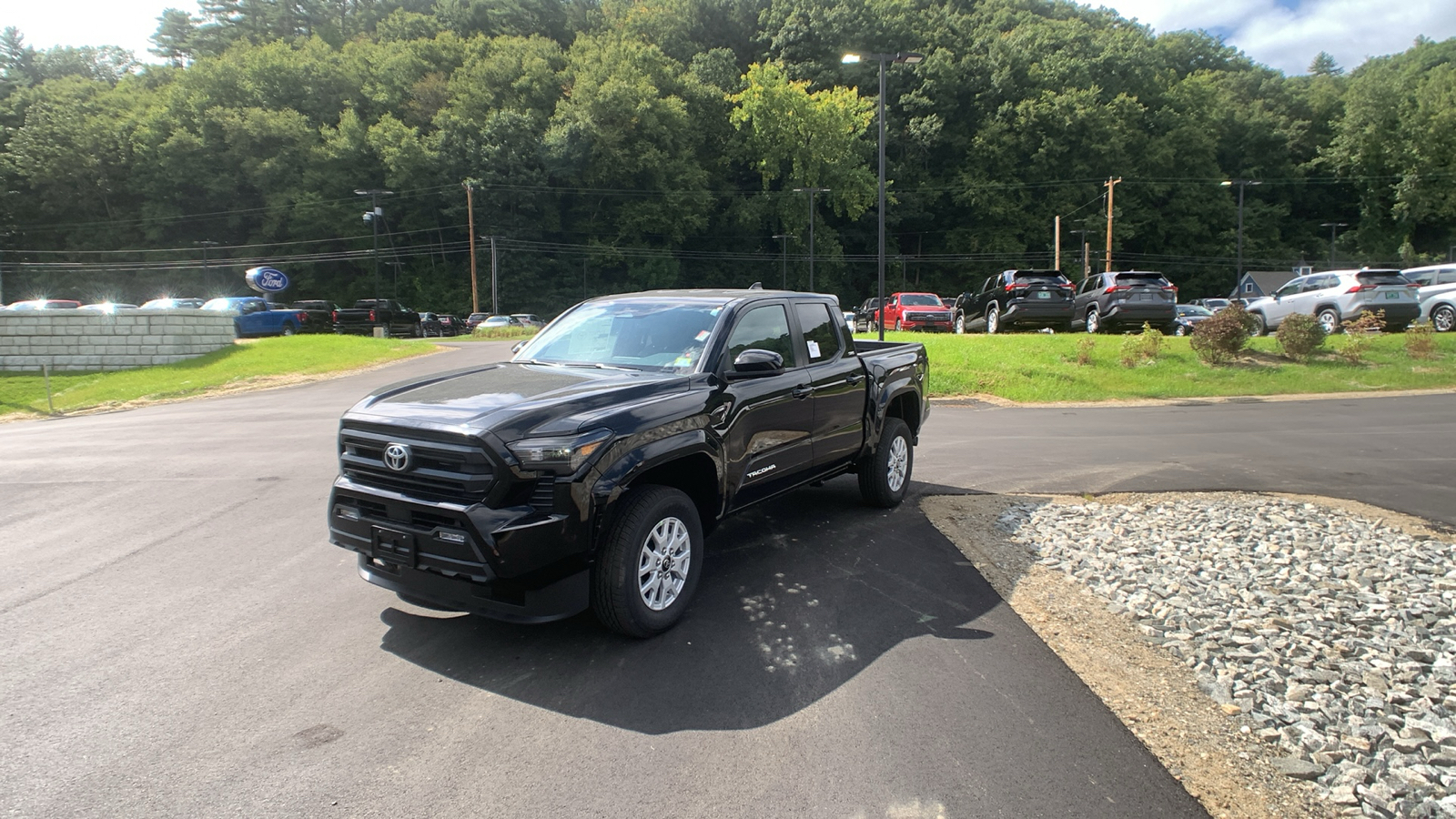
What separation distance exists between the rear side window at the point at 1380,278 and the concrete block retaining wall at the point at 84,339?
3145 centimetres

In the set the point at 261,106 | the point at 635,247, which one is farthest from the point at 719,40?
the point at 261,106

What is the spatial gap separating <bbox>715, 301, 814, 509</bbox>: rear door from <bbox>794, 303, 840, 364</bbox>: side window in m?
0.18

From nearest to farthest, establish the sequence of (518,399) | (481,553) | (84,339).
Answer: (481,553) < (518,399) < (84,339)

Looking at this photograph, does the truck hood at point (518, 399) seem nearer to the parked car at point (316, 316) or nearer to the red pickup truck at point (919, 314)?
the red pickup truck at point (919, 314)

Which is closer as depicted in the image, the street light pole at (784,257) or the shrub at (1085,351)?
the shrub at (1085,351)

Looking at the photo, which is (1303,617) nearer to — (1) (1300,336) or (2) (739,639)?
(2) (739,639)

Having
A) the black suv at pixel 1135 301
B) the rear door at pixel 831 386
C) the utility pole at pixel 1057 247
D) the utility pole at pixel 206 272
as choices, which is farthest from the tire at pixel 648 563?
the utility pole at pixel 206 272

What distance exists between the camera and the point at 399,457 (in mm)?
4168

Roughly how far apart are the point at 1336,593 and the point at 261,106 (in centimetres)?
7766

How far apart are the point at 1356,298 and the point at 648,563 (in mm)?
23569

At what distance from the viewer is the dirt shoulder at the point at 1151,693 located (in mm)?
3121

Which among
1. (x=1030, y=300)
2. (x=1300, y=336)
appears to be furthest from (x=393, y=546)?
(x=1030, y=300)

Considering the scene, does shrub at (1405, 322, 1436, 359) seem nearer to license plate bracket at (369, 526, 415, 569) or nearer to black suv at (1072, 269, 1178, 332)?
black suv at (1072, 269, 1178, 332)

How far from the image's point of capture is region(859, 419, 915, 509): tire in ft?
23.7
